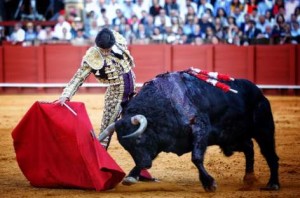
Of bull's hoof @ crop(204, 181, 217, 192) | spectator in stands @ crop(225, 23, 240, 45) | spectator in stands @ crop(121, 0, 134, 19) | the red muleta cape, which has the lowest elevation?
bull's hoof @ crop(204, 181, 217, 192)

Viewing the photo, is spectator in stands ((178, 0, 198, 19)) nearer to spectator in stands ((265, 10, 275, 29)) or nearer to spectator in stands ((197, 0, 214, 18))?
spectator in stands ((197, 0, 214, 18))

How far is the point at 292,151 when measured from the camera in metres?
9.48

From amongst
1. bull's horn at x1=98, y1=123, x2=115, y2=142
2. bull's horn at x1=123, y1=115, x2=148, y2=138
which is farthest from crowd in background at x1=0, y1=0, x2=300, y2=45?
bull's horn at x1=123, y1=115, x2=148, y2=138

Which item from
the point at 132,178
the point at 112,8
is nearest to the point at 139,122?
the point at 132,178

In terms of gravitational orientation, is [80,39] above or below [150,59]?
above

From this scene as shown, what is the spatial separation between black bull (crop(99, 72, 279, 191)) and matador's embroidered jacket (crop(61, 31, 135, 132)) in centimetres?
15

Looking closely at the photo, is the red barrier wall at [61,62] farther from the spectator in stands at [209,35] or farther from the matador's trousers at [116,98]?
the matador's trousers at [116,98]

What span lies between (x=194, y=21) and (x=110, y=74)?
8.58 meters

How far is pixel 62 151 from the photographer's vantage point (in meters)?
7.16

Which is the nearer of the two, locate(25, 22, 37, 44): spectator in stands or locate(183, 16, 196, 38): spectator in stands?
locate(183, 16, 196, 38): spectator in stands

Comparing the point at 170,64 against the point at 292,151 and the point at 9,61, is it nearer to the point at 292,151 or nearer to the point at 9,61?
the point at 9,61

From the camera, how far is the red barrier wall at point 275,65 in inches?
651

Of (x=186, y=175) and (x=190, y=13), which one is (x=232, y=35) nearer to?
(x=190, y=13)

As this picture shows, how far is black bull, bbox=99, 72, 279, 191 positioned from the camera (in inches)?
264
